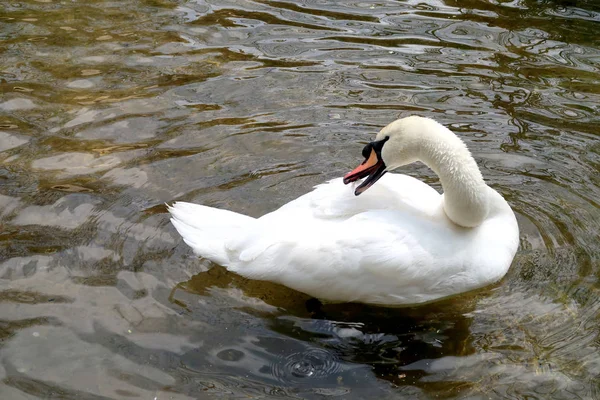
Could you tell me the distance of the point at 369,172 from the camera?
516 cm

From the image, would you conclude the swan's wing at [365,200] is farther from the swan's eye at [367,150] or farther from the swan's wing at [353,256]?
the swan's eye at [367,150]

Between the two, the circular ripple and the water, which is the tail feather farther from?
the circular ripple

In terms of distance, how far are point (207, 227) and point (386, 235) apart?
123 cm

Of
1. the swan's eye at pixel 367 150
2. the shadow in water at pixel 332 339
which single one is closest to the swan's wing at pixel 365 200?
the swan's eye at pixel 367 150

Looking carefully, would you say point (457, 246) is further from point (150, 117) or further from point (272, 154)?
point (150, 117)

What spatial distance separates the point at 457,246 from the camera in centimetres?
495

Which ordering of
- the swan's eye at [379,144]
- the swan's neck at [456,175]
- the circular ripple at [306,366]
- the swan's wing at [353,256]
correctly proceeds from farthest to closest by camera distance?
1. the swan's eye at [379,144]
2. the swan's neck at [456,175]
3. the swan's wing at [353,256]
4. the circular ripple at [306,366]

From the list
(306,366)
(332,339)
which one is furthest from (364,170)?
(306,366)

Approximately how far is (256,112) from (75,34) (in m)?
2.83

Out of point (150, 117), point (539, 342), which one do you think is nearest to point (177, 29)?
point (150, 117)

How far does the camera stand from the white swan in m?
4.87

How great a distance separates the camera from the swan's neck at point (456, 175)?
4.98 m

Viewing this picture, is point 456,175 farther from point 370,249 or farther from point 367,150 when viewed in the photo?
point 370,249

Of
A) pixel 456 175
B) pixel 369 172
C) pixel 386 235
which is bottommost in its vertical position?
pixel 386 235
